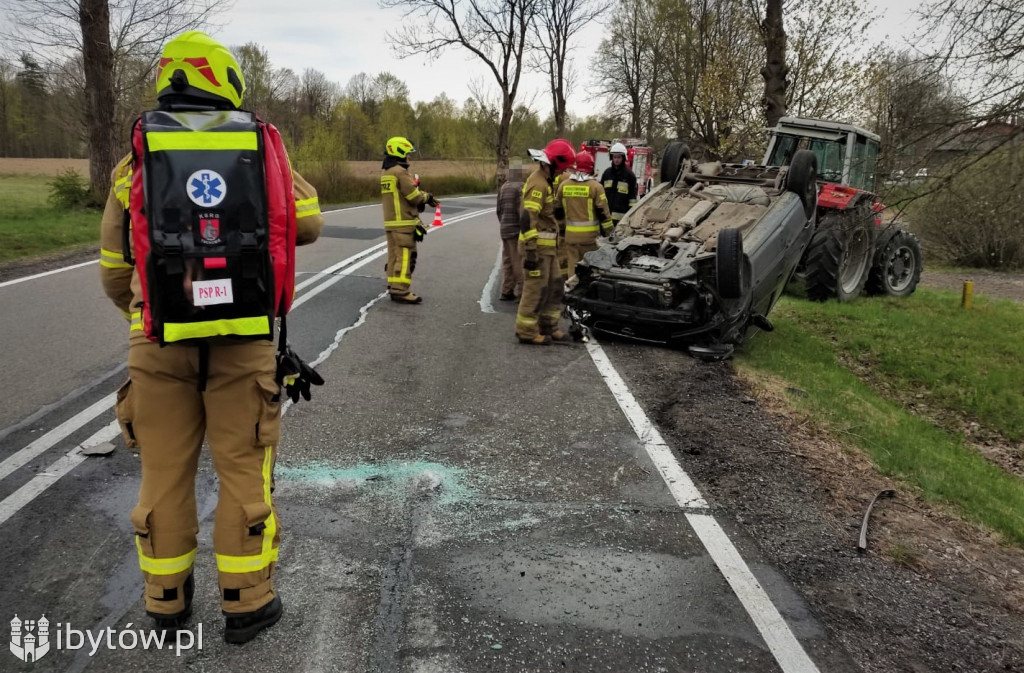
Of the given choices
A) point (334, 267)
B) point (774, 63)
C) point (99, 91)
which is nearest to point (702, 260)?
point (334, 267)

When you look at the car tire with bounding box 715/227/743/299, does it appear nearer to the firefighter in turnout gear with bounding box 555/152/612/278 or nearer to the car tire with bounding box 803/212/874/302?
the firefighter in turnout gear with bounding box 555/152/612/278

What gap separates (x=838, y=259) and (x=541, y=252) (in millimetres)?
5052

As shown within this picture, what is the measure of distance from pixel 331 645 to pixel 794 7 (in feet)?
70.1

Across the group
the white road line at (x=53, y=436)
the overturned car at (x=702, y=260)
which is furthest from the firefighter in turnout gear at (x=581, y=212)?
the white road line at (x=53, y=436)

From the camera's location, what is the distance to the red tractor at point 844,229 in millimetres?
9898

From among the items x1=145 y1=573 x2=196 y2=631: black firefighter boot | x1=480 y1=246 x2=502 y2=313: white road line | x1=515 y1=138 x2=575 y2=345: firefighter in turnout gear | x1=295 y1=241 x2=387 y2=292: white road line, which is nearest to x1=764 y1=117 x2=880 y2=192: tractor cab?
x1=480 y1=246 x2=502 y2=313: white road line

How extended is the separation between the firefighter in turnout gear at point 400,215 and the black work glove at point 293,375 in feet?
19.0

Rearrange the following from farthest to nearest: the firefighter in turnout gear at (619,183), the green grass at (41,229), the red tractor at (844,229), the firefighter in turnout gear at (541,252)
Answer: the green grass at (41,229) < the firefighter in turnout gear at (619,183) < the red tractor at (844,229) < the firefighter in turnout gear at (541,252)

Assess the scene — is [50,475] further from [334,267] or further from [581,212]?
[334,267]

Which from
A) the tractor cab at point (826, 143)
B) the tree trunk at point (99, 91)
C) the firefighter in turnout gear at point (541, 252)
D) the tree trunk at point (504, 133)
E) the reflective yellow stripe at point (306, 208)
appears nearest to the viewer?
the reflective yellow stripe at point (306, 208)

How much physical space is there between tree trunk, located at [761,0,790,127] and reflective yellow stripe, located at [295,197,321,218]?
14.8 metres

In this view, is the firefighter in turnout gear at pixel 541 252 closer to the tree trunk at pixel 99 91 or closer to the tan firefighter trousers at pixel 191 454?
the tan firefighter trousers at pixel 191 454

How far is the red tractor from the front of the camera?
990cm

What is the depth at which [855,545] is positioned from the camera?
11.7 feet
